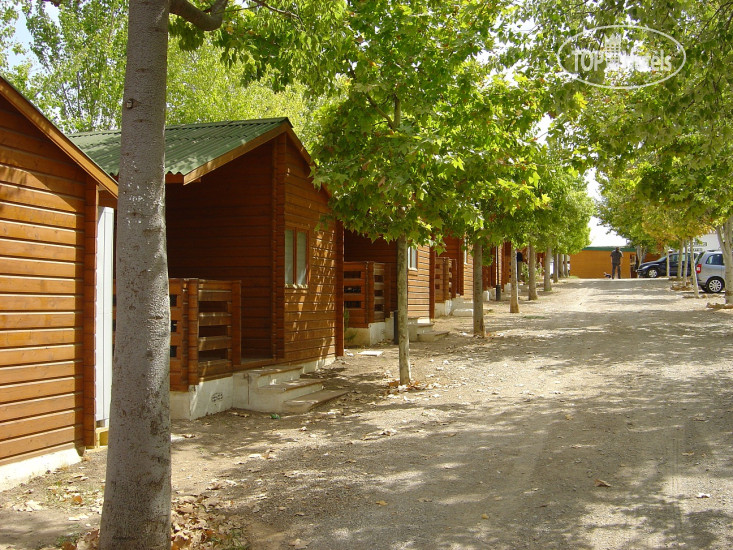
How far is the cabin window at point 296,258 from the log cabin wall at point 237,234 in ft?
1.73

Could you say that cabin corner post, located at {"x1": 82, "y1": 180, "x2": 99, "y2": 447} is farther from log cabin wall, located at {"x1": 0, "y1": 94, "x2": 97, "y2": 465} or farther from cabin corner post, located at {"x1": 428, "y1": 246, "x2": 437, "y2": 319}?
cabin corner post, located at {"x1": 428, "y1": 246, "x2": 437, "y2": 319}

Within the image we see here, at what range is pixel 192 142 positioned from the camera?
10.9 metres

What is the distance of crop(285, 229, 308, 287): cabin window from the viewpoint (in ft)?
38.6

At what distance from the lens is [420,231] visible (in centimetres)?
1083

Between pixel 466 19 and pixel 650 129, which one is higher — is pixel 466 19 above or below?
above

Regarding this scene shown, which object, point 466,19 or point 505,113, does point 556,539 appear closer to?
point 505,113

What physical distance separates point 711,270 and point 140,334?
32.3 meters

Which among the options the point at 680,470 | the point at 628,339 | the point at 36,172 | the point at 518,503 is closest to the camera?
the point at 518,503

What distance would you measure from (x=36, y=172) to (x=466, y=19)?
270 inches

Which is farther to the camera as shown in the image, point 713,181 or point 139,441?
point 713,181

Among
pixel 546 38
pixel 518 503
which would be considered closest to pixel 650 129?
pixel 546 38

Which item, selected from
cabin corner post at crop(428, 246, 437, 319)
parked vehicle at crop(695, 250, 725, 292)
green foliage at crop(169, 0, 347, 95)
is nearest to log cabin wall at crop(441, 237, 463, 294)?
cabin corner post at crop(428, 246, 437, 319)

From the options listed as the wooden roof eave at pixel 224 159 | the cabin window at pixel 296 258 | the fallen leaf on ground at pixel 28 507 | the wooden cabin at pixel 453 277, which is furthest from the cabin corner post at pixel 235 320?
the wooden cabin at pixel 453 277

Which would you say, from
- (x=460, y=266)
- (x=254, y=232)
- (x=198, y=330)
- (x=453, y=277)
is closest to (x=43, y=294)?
(x=198, y=330)
